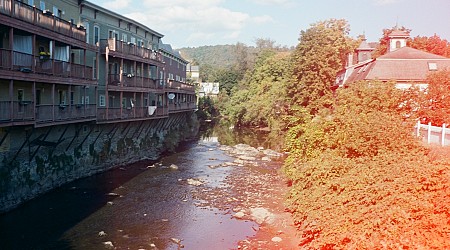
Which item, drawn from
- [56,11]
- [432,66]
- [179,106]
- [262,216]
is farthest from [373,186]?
[179,106]

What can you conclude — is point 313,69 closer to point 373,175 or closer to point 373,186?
point 373,175

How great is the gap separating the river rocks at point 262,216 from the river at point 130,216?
1.55ft

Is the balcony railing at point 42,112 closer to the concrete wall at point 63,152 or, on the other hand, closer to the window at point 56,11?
the concrete wall at point 63,152

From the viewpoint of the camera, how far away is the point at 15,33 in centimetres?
2225

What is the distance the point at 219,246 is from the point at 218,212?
16.4 feet

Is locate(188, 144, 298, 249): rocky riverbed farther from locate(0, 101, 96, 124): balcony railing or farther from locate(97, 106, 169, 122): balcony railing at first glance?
locate(0, 101, 96, 124): balcony railing

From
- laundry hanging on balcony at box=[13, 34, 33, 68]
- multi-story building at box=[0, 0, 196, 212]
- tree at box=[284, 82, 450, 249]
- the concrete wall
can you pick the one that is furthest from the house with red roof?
laundry hanging on balcony at box=[13, 34, 33, 68]

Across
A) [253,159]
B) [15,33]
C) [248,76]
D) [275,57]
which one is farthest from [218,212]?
[248,76]

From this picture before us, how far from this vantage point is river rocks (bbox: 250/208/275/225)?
866 inches

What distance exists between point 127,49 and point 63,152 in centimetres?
1178

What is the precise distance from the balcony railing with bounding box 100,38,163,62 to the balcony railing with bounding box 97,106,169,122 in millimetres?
4931

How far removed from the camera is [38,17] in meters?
22.2

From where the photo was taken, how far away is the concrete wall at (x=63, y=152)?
2108 cm

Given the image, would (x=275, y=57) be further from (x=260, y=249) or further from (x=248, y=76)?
(x=260, y=249)
